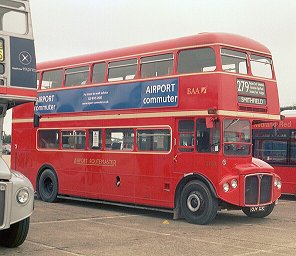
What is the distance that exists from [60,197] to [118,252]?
7.85m

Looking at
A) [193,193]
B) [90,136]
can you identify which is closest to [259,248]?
[193,193]

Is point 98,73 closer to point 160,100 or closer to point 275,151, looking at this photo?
point 160,100

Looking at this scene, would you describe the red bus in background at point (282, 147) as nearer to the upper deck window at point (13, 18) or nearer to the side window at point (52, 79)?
the side window at point (52, 79)

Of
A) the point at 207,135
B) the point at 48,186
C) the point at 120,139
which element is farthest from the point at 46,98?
the point at 207,135

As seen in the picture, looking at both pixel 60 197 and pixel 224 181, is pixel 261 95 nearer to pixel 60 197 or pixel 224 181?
pixel 224 181

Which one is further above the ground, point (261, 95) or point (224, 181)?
point (261, 95)

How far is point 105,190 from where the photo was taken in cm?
1475

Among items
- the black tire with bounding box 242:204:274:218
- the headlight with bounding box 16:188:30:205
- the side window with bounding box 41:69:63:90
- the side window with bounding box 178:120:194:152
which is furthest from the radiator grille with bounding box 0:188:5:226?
the side window with bounding box 41:69:63:90

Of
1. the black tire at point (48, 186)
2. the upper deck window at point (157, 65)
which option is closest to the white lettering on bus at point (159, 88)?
the upper deck window at point (157, 65)

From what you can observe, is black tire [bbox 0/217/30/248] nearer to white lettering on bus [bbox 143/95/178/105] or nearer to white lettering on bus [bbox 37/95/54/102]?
white lettering on bus [bbox 143/95/178/105]

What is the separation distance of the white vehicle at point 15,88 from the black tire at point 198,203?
4.65m

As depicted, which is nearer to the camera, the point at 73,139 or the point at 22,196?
the point at 22,196

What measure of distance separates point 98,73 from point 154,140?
291cm

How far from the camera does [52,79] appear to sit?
1680 centimetres
